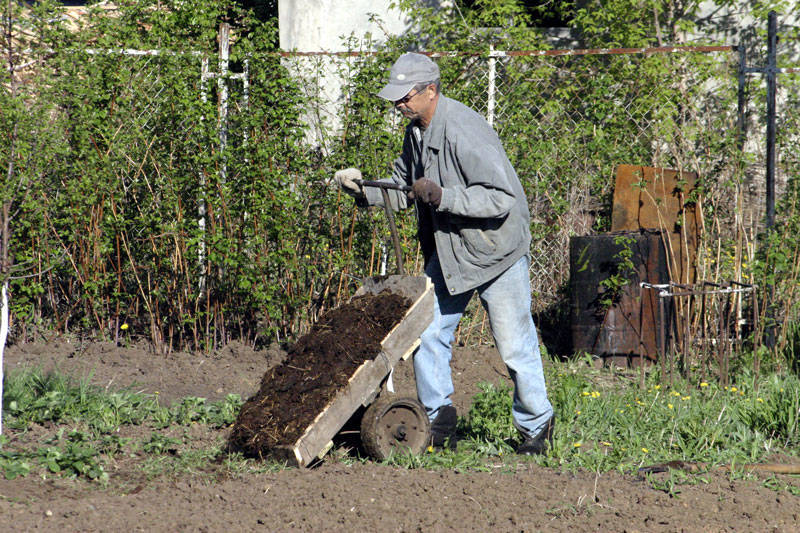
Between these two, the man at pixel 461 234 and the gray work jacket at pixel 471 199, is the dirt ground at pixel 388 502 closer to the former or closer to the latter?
the man at pixel 461 234

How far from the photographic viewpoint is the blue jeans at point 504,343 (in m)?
4.09

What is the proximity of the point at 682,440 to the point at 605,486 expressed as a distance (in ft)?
2.89

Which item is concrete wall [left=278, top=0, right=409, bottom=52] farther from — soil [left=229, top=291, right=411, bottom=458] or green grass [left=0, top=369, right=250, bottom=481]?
soil [left=229, top=291, right=411, bottom=458]

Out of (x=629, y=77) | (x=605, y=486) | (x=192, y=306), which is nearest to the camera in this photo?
(x=605, y=486)

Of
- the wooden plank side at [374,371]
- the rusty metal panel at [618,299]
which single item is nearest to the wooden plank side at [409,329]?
the wooden plank side at [374,371]

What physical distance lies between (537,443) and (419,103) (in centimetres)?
172

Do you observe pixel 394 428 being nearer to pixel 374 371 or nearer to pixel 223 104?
pixel 374 371

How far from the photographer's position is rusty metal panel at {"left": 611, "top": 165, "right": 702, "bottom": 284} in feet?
20.6

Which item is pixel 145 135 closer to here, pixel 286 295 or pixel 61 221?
pixel 61 221

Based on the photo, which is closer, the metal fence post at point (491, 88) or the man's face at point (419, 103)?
the man's face at point (419, 103)

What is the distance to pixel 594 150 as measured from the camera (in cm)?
662

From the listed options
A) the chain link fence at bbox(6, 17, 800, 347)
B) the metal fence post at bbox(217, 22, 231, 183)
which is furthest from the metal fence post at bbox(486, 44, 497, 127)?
the metal fence post at bbox(217, 22, 231, 183)

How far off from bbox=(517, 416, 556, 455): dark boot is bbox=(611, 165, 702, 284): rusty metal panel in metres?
2.47

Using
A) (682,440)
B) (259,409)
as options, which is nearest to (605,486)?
(682,440)
